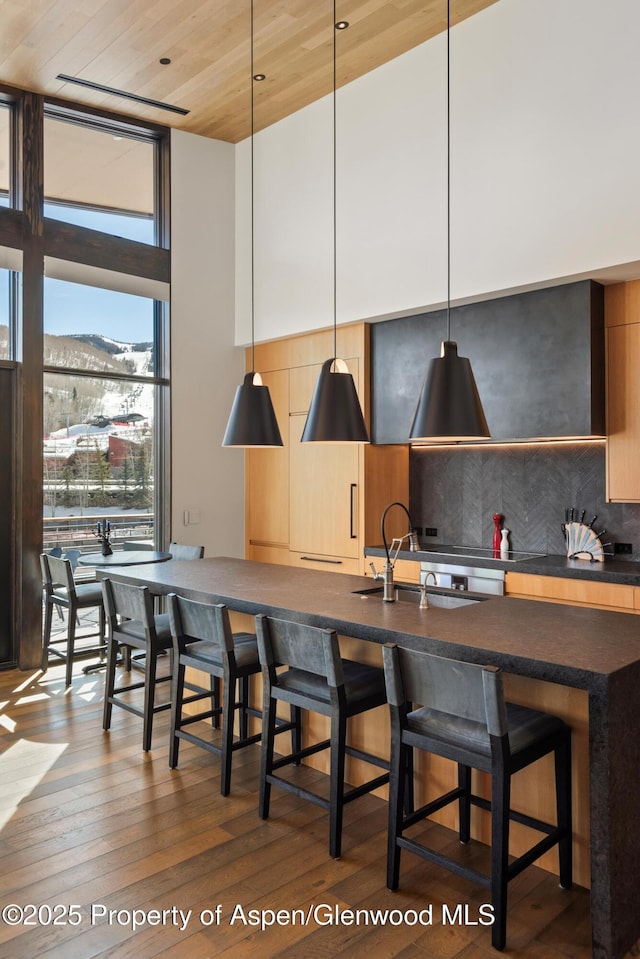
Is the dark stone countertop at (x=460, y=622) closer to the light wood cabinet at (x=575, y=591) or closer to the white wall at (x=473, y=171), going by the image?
the light wood cabinet at (x=575, y=591)

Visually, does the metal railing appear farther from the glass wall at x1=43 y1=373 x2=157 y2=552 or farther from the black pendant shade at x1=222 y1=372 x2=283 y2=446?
the black pendant shade at x1=222 y1=372 x2=283 y2=446

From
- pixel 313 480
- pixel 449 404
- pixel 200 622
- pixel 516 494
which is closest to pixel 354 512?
pixel 313 480

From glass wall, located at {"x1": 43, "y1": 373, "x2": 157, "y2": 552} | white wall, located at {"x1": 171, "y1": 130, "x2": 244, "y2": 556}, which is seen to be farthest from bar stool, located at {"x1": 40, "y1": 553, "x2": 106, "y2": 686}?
white wall, located at {"x1": 171, "y1": 130, "x2": 244, "y2": 556}

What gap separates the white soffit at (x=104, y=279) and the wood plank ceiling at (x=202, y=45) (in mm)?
1272

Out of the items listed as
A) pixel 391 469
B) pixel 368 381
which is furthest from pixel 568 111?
pixel 391 469

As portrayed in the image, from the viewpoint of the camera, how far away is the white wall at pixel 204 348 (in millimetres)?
6125

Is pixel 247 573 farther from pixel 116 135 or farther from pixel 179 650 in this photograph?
pixel 116 135

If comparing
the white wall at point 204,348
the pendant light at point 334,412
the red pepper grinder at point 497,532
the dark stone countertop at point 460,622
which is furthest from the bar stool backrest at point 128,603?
the red pepper grinder at point 497,532

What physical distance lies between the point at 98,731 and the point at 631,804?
9.53 feet

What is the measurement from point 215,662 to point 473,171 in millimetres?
3423

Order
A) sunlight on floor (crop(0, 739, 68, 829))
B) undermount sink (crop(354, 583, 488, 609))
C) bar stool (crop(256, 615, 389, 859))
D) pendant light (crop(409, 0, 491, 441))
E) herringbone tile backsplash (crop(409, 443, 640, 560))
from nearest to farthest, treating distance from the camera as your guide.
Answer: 1. bar stool (crop(256, 615, 389, 859))
2. pendant light (crop(409, 0, 491, 441))
3. sunlight on floor (crop(0, 739, 68, 829))
4. undermount sink (crop(354, 583, 488, 609))
5. herringbone tile backsplash (crop(409, 443, 640, 560))

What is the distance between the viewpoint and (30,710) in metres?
4.36

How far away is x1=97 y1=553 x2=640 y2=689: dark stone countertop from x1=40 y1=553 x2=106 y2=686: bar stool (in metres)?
1.14

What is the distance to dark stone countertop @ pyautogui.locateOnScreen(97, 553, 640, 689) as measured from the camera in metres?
2.21
